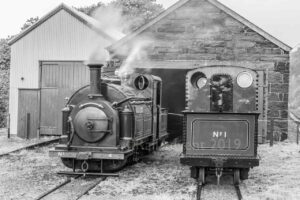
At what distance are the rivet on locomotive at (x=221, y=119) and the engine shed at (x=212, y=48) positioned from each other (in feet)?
23.9

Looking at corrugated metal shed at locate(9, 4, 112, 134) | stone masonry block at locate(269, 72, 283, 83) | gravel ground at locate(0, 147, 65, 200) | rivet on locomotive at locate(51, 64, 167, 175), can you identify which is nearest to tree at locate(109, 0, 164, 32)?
corrugated metal shed at locate(9, 4, 112, 134)

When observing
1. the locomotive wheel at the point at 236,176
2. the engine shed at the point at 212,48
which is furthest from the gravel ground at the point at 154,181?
the engine shed at the point at 212,48

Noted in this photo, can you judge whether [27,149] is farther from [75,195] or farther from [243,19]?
[243,19]

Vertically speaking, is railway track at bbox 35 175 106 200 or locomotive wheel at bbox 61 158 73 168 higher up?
locomotive wheel at bbox 61 158 73 168

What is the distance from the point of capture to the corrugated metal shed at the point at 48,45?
1817 centimetres

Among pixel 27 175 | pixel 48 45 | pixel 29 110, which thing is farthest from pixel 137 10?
pixel 27 175

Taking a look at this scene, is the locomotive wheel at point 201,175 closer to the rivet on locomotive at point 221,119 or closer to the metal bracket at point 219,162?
the rivet on locomotive at point 221,119

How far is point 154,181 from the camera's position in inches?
357

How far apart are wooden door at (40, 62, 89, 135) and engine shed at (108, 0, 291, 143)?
253 cm

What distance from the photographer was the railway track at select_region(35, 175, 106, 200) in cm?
750

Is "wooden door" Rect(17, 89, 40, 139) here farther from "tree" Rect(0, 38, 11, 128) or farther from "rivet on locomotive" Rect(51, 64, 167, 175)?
"rivet on locomotive" Rect(51, 64, 167, 175)

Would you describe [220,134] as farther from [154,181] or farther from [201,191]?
[154,181]

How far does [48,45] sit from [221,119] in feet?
38.5

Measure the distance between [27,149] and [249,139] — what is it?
26.7ft
